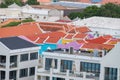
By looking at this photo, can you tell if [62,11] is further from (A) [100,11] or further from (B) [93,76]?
(B) [93,76]

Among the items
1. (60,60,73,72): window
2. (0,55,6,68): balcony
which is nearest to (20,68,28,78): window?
(0,55,6,68): balcony

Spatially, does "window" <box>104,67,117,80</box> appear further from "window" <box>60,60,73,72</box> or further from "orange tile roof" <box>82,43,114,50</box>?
"orange tile roof" <box>82,43,114,50</box>

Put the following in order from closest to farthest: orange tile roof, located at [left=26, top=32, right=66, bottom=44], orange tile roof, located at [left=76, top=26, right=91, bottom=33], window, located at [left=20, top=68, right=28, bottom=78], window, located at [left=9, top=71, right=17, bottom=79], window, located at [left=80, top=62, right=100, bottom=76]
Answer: window, located at [left=80, top=62, right=100, bottom=76]
window, located at [left=9, top=71, right=17, bottom=79]
window, located at [left=20, top=68, right=28, bottom=78]
orange tile roof, located at [left=26, top=32, right=66, bottom=44]
orange tile roof, located at [left=76, top=26, right=91, bottom=33]

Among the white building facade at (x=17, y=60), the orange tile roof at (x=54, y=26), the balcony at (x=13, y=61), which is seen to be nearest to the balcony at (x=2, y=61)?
the white building facade at (x=17, y=60)

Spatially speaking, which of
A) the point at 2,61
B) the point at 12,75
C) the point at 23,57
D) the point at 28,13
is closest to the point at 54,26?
the point at 28,13

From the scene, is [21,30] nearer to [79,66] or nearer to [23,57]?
[23,57]

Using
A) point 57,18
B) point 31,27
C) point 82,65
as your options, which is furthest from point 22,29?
point 82,65

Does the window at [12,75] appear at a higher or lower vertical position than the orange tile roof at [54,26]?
higher

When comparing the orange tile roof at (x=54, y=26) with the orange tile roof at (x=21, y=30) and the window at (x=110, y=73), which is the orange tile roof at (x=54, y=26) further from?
the window at (x=110, y=73)
